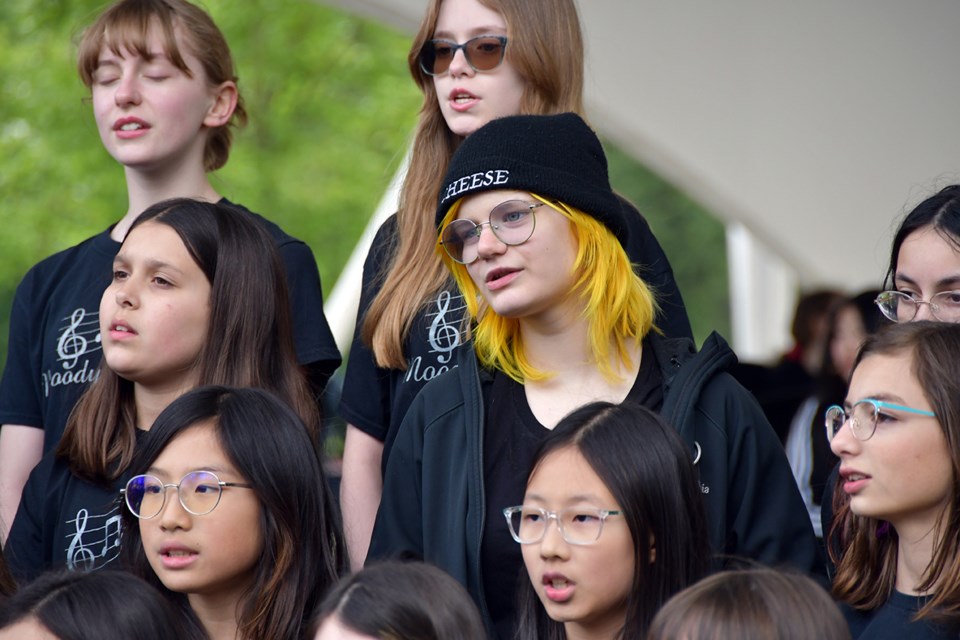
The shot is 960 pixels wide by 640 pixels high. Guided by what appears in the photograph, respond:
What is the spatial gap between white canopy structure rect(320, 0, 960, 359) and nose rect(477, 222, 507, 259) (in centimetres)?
387

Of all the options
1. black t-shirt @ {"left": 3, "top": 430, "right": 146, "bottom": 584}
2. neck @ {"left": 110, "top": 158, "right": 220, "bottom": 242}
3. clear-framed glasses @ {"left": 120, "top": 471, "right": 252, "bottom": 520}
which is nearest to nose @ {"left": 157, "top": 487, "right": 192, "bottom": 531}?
clear-framed glasses @ {"left": 120, "top": 471, "right": 252, "bottom": 520}

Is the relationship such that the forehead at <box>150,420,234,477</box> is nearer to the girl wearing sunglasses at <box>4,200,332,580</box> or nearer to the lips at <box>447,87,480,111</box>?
the girl wearing sunglasses at <box>4,200,332,580</box>

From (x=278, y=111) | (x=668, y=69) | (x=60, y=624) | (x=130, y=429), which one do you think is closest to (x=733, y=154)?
(x=668, y=69)

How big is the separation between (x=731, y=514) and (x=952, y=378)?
580mm

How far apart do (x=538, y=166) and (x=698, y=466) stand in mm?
798

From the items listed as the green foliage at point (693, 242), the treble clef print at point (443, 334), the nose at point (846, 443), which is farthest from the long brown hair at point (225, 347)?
the green foliage at point (693, 242)

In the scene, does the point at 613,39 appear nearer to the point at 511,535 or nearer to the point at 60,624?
the point at 511,535

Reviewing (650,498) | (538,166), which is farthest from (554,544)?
(538,166)

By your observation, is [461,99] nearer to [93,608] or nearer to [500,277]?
[500,277]

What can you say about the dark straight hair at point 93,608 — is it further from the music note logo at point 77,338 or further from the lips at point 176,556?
the music note logo at point 77,338

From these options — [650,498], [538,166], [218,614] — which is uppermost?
[538,166]

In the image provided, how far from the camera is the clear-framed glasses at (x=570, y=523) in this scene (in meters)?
3.03

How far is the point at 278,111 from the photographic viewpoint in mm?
18469

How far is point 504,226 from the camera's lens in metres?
3.48
